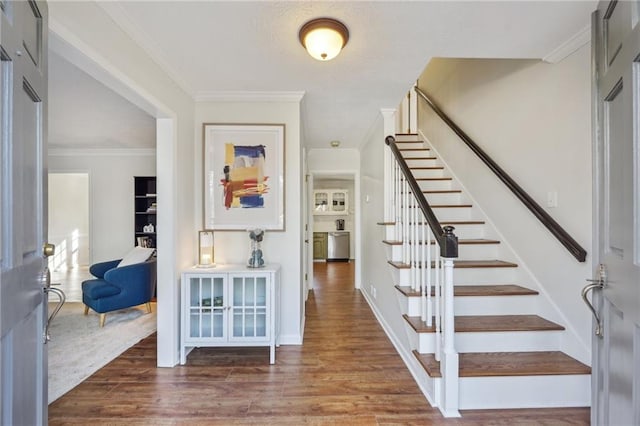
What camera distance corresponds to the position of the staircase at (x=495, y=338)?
6.32ft

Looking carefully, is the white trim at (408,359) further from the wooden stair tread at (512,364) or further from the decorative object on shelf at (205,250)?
the decorative object on shelf at (205,250)

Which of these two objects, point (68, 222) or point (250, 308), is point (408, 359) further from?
point (68, 222)

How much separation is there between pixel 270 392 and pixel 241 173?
183 centimetres

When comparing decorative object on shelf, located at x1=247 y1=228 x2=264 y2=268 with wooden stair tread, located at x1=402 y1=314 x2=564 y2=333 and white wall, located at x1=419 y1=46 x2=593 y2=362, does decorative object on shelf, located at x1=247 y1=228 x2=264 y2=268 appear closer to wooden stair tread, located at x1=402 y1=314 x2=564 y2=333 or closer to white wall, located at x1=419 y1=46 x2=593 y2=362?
wooden stair tread, located at x1=402 y1=314 x2=564 y2=333

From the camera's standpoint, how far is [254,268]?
2.72 meters

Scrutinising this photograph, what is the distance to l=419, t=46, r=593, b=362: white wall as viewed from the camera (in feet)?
6.68

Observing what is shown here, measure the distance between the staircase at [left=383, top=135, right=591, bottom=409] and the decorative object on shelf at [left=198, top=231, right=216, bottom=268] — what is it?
5.40 feet

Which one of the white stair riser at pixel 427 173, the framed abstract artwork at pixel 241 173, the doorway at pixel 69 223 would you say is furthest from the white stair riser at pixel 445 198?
the doorway at pixel 69 223

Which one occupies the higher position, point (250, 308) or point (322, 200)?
point (322, 200)

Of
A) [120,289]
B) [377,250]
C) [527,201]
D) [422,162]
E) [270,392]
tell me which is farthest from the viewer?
[422,162]

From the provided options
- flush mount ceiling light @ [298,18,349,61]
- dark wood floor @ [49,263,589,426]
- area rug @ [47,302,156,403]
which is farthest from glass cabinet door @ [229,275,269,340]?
flush mount ceiling light @ [298,18,349,61]

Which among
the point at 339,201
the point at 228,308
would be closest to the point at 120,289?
the point at 228,308

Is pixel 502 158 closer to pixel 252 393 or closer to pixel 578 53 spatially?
pixel 578 53

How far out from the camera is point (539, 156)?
7.88 feet
